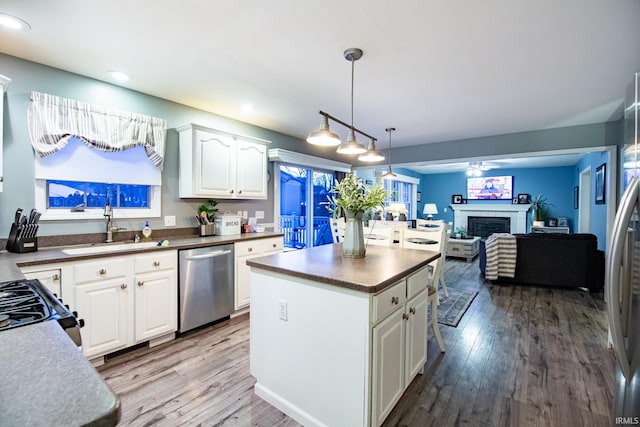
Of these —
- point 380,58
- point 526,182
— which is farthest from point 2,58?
point 526,182

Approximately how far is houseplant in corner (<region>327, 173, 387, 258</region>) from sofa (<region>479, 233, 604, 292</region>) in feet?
12.6

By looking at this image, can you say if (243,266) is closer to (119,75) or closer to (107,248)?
(107,248)

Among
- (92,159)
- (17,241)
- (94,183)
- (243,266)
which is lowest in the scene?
(243,266)

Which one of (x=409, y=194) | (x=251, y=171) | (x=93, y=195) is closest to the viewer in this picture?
(x=93, y=195)

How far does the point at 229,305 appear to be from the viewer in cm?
325

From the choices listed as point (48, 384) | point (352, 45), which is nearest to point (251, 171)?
point (352, 45)

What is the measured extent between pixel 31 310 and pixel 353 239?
5.83 ft

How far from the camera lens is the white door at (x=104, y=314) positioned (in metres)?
2.27

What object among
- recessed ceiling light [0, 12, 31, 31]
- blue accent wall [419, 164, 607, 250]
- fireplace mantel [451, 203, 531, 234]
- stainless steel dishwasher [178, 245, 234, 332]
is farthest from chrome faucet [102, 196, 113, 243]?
fireplace mantel [451, 203, 531, 234]

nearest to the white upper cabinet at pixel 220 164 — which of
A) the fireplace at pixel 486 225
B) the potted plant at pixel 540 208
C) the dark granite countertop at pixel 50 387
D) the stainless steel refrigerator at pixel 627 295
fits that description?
the dark granite countertop at pixel 50 387

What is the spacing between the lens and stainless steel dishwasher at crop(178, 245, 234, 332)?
9.38ft

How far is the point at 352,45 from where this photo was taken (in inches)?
85.0

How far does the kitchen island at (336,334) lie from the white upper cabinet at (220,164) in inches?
64.9

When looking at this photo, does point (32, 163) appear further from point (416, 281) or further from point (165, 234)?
point (416, 281)
